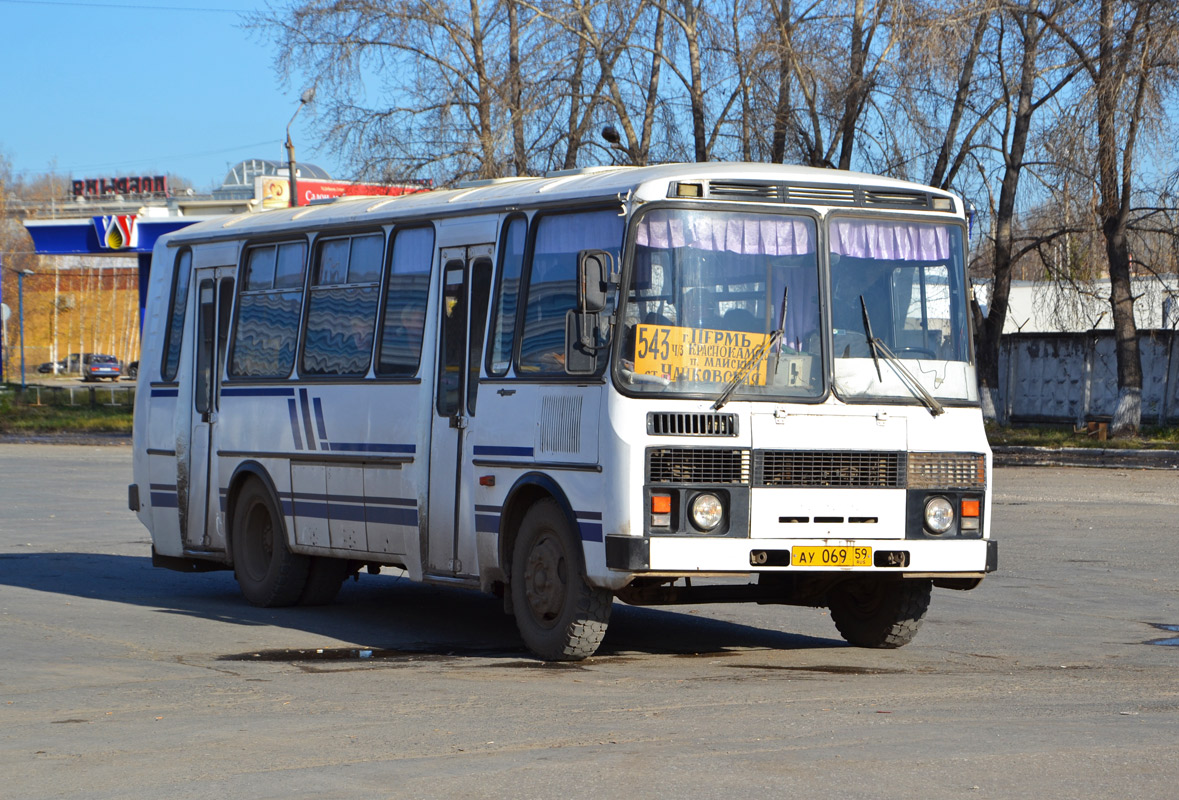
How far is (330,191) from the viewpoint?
175 feet

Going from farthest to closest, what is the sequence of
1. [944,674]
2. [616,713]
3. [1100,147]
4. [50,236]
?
1. [50,236]
2. [1100,147]
3. [944,674]
4. [616,713]

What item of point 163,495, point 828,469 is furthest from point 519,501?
point 163,495

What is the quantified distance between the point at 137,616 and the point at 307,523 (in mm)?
1393

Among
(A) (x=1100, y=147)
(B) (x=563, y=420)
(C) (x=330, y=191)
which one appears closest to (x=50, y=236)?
(C) (x=330, y=191)

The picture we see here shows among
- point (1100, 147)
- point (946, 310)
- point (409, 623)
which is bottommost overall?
point (409, 623)

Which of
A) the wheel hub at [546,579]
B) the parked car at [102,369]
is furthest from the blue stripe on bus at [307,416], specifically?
the parked car at [102,369]

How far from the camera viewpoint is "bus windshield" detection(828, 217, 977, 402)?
962cm

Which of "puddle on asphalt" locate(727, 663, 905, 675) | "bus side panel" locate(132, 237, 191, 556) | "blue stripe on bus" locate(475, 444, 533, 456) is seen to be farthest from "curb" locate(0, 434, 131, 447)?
"puddle on asphalt" locate(727, 663, 905, 675)

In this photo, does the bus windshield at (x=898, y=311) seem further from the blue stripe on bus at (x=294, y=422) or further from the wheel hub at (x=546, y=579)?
the blue stripe on bus at (x=294, y=422)

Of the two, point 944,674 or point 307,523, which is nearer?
point 944,674

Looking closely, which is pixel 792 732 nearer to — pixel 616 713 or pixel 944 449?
pixel 616 713

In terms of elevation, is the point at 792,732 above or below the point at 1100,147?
below

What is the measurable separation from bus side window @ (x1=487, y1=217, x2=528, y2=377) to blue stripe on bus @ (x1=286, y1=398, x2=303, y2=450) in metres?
2.53

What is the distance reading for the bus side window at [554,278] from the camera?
9.70m
